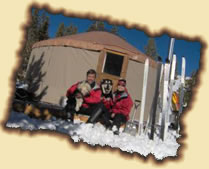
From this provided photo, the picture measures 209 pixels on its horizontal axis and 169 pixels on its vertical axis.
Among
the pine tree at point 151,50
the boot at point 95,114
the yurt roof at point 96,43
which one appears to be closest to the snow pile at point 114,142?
the boot at point 95,114

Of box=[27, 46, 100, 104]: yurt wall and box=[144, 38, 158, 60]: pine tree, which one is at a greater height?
box=[144, 38, 158, 60]: pine tree

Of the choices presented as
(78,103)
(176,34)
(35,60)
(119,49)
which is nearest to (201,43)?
(176,34)

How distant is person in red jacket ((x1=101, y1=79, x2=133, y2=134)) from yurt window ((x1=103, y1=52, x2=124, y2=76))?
2.05 metres

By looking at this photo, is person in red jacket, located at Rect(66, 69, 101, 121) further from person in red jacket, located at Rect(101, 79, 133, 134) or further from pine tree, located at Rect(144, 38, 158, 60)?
pine tree, located at Rect(144, 38, 158, 60)

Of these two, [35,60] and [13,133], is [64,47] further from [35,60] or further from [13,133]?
[13,133]

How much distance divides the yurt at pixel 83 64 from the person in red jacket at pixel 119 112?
2.01 m

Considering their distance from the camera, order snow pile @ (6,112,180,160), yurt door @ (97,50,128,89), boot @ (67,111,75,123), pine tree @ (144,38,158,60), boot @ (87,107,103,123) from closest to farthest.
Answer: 1. snow pile @ (6,112,180,160)
2. boot @ (87,107,103,123)
3. boot @ (67,111,75,123)
4. yurt door @ (97,50,128,89)
5. pine tree @ (144,38,158,60)

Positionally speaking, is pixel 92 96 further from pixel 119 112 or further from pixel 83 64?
pixel 83 64

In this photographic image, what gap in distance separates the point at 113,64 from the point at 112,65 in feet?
0.11

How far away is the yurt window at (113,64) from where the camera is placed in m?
5.54

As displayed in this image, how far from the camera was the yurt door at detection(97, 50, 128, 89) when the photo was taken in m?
5.50

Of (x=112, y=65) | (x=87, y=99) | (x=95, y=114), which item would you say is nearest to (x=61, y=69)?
(x=112, y=65)

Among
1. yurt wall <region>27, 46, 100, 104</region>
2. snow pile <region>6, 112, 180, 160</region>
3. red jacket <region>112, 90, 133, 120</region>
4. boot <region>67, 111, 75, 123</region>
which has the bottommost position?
snow pile <region>6, 112, 180, 160</region>

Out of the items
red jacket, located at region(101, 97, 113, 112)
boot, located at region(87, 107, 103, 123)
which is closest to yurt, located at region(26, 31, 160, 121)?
red jacket, located at region(101, 97, 113, 112)
